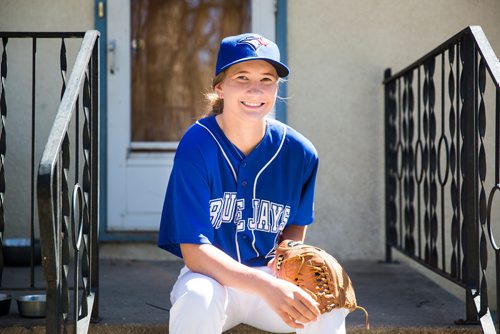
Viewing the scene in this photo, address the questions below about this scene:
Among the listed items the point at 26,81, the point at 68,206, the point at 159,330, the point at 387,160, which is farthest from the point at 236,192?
the point at 26,81

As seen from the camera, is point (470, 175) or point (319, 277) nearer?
point (319, 277)

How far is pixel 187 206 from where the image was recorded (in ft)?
9.17

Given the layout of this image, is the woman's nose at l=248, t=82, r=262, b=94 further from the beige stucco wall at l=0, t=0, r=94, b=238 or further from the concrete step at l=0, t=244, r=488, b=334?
the beige stucco wall at l=0, t=0, r=94, b=238

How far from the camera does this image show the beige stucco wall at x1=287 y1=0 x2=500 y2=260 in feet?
16.9

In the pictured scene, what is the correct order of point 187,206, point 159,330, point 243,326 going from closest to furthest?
point 187,206
point 243,326
point 159,330

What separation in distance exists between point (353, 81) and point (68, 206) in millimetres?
2896

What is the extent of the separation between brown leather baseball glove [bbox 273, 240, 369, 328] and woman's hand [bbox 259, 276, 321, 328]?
0.04 m

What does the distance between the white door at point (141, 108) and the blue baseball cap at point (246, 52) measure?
2.26 metres

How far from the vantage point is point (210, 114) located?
10.3 ft

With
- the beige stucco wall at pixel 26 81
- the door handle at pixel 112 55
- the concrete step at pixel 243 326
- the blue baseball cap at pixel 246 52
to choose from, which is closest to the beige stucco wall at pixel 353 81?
the concrete step at pixel 243 326

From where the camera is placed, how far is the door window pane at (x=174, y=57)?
17.2 ft

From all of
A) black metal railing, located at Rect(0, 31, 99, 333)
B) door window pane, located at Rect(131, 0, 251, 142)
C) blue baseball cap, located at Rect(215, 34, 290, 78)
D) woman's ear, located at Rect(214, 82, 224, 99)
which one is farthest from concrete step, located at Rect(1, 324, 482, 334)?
door window pane, located at Rect(131, 0, 251, 142)

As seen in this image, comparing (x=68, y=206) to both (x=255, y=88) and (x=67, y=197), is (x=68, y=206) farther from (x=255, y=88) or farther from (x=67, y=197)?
(x=255, y=88)

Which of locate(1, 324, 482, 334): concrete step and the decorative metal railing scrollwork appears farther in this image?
locate(1, 324, 482, 334): concrete step
